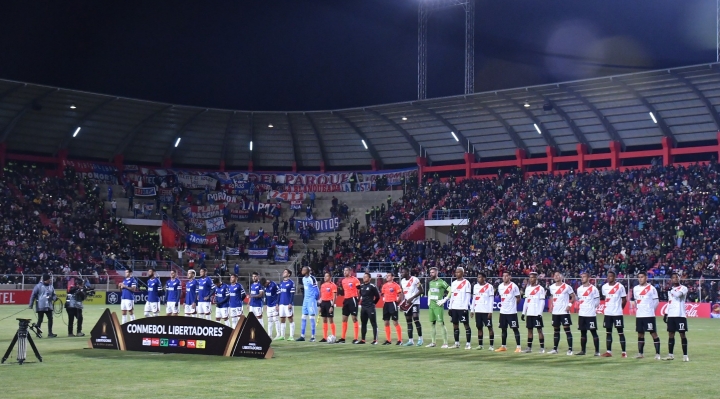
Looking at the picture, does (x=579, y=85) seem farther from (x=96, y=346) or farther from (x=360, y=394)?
(x=360, y=394)

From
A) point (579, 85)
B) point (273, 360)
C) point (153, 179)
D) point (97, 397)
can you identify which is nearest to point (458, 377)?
point (273, 360)

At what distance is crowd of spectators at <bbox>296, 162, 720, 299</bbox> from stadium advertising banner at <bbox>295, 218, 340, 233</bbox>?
3.01 m

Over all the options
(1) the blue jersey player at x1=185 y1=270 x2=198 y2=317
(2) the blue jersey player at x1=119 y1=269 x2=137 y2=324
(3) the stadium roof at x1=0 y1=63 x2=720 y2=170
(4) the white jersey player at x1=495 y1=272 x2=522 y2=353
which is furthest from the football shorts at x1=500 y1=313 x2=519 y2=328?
(3) the stadium roof at x1=0 y1=63 x2=720 y2=170

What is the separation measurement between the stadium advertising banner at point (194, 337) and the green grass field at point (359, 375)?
40 cm

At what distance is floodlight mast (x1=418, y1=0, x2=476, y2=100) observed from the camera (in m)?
54.2

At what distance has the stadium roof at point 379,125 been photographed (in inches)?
2061

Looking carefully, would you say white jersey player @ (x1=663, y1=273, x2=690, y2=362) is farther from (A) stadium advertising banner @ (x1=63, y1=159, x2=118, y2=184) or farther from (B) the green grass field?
(A) stadium advertising banner @ (x1=63, y1=159, x2=118, y2=184)

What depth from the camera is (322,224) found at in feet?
216

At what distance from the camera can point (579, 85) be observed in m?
51.0

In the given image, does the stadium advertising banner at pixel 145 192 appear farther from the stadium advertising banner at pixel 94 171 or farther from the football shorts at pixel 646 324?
the football shorts at pixel 646 324

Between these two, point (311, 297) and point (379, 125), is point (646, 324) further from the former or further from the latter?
point (379, 125)

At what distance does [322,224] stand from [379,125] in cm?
867

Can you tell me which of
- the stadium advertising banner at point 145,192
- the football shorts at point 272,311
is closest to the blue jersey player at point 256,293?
the football shorts at point 272,311

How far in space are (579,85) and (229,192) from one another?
1150 inches
